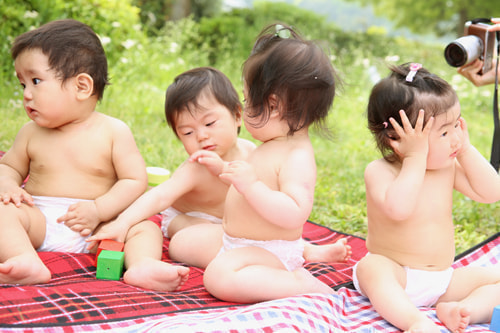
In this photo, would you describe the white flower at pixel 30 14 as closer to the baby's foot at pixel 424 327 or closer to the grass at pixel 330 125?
the grass at pixel 330 125

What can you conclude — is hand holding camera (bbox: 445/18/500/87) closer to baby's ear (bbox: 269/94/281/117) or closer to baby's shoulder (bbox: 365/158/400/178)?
baby's shoulder (bbox: 365/158/400/178)

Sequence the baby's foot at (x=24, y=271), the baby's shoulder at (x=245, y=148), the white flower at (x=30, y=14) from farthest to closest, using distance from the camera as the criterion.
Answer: the white flower at (x=30, y=14) → the baby's shoulder at (x=245, y=148) → the baby's foot at (x=24, y=271)

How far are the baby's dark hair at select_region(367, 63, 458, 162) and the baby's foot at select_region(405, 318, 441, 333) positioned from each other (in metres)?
0.61

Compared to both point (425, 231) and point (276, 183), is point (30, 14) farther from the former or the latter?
point (425, 231)

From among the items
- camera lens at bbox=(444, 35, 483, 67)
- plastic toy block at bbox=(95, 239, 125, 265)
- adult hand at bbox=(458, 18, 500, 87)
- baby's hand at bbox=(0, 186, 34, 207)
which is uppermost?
camera lens at bbox=(444, 35, 483, 67)

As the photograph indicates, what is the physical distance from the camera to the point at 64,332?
5.44 ft

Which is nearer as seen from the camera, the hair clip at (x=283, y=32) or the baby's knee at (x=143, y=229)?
the hair clip at (x=283, y=32)

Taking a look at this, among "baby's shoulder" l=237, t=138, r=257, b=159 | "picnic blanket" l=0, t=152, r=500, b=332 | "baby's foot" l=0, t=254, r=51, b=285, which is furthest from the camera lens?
"baby's shoulder" l=237, t=138, r=257, b=159

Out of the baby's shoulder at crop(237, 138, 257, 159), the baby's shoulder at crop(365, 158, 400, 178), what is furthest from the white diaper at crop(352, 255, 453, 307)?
the baby's shoulder at crop(237, 138, 257, 159)

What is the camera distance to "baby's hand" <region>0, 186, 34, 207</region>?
2.26 meters

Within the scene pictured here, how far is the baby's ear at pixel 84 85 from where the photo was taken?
2.42 meters

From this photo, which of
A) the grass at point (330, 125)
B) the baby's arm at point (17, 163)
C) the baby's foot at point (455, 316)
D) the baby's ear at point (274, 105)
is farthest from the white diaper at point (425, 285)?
the baby's arm at point (17, 163)

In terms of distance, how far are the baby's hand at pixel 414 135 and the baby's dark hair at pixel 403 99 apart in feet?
0.18

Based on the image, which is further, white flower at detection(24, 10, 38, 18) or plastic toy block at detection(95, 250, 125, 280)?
white flower at detection(24, 10, 38, 18)
